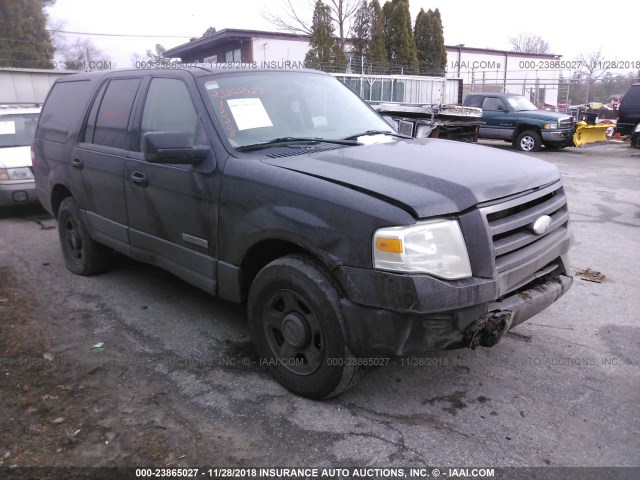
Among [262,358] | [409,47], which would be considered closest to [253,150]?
[262,358]

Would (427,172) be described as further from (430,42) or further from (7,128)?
(430,42)

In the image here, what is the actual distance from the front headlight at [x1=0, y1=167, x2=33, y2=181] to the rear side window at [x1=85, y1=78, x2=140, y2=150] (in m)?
3.71

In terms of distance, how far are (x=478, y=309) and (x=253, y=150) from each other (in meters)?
1.72

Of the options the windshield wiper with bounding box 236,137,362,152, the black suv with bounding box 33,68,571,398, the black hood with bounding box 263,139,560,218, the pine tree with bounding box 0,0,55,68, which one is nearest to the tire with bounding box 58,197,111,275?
the black suv with bounding box 33,68,571,398

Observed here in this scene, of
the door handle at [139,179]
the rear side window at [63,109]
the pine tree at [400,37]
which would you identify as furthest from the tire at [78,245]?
the pine tree at [400,37]

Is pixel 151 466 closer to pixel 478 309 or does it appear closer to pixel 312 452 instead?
pixel 312 452

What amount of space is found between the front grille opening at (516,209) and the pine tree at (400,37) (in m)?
25.2

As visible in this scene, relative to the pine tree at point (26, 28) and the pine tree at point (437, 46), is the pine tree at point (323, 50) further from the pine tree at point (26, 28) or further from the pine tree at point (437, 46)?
the pine tree at point (26, 28)

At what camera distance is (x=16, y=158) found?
7.89 metres

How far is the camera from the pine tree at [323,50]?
78.5 ft

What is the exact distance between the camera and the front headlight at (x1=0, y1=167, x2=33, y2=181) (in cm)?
770

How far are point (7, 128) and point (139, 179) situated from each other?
588 cm

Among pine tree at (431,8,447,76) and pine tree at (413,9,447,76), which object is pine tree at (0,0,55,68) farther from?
pine tree at (431,8,447,76)

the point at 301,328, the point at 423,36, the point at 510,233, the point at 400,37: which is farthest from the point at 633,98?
the point at 301,328
